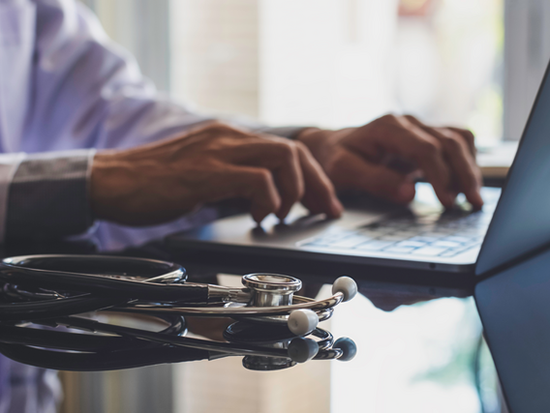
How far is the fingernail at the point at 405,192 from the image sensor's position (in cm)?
65

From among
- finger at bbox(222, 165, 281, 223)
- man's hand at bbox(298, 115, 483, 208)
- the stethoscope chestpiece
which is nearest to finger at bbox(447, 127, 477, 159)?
man's hand at bbox(298, 115, 483, 208)

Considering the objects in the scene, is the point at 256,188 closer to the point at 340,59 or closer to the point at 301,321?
the point at 301,321

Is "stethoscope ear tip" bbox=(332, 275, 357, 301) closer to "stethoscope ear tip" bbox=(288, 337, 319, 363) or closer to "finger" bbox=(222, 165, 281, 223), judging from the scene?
"stethoscope ear tip" bbox=(288, 337, 319, 363)

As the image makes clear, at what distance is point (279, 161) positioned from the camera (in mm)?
554

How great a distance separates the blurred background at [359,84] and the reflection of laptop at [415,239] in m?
0.05

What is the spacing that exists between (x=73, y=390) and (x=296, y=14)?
9.21 feet

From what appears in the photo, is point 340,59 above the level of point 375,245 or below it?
above

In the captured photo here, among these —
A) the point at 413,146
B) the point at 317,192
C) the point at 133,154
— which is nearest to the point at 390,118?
the point at 413,146

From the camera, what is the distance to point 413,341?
0.25m

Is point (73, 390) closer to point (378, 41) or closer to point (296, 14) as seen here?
point (296, 14)

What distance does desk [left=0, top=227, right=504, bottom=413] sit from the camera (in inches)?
7.1

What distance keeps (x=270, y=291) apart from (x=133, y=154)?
15.4 inches

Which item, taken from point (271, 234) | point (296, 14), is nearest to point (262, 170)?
point (271, 234)

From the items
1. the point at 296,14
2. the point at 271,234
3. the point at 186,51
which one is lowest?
the point at 271,234
